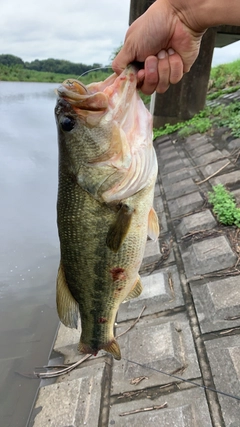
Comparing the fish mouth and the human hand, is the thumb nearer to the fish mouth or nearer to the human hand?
the human hand

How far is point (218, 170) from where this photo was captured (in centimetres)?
518

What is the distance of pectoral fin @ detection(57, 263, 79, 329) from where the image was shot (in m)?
1.97

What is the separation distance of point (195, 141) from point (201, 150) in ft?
2.41

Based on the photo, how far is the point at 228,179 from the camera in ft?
15.5

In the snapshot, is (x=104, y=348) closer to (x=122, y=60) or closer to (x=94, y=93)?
(x=94, y=93)

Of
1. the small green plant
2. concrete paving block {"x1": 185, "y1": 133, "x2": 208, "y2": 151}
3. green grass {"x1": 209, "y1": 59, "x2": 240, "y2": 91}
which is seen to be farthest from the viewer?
green grass {"x1": 209, "y1": 59, "x2": 240, "y2": 91}

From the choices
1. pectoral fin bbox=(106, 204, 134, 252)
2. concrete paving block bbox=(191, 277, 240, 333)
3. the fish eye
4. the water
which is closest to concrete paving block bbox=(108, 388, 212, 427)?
concrete paving block bbox=(191, 277, 240, 333)

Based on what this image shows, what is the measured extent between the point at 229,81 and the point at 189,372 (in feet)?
36.0

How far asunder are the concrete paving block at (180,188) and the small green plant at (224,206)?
0.57 m

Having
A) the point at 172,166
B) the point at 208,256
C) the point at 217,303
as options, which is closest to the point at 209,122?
the point at 172,166

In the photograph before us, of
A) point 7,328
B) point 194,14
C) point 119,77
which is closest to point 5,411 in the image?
point 7,328

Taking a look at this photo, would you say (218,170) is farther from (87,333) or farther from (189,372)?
(87,333)

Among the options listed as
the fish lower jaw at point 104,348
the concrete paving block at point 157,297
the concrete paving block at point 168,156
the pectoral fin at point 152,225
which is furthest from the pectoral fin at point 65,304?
the concrete paving block at point 168,156

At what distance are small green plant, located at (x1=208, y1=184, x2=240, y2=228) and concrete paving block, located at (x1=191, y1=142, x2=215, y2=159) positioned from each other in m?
1.80
